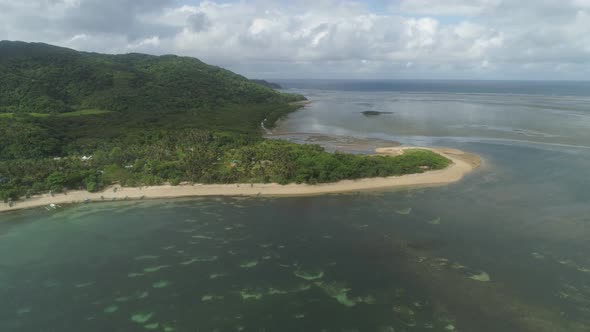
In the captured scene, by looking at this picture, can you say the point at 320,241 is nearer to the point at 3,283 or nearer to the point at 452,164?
the point at 3,283

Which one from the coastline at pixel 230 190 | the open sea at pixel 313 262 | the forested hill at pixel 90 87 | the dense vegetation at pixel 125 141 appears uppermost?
the forested hill at pixel 90 87

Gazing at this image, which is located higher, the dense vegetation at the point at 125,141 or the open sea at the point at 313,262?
the dense vegetation at the point at 125,141

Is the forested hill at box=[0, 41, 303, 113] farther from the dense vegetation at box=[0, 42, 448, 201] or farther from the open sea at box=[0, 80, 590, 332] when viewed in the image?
the open sea at box=[0, 80, 590, 332]

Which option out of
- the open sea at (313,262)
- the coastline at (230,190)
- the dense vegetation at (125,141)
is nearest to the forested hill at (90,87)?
the dense vegetation at (125,141)

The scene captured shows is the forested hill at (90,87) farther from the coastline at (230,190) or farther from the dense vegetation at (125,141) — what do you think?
the coastline at (230,190)

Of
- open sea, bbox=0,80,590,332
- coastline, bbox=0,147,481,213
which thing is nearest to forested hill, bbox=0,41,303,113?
coastline, bbox=0,147,481,213

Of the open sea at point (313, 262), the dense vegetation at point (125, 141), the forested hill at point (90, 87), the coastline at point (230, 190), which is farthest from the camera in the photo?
the forested hill at point (90, 87)

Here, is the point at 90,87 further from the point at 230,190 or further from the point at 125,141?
the point at 230,190

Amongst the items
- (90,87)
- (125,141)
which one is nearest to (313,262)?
(125,141)
